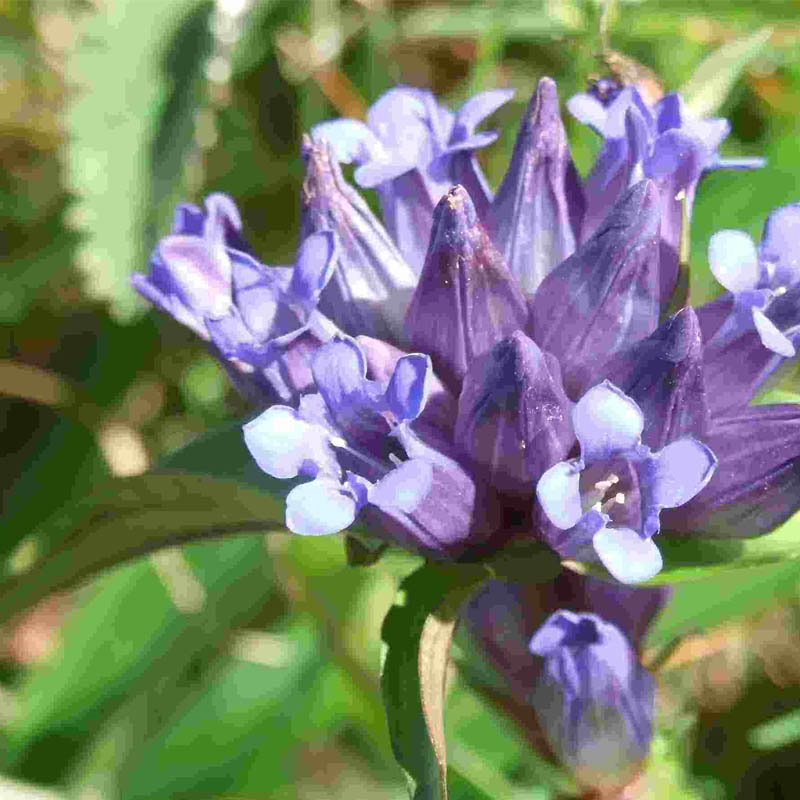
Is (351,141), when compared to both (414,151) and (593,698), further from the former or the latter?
(593,698)

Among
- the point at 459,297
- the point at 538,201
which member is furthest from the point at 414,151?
the point at 459,297

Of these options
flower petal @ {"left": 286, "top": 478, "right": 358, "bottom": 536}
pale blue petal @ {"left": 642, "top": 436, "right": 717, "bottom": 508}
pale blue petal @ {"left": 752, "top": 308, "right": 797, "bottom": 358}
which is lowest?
pale blue petal @ {"left": 642, "top": 436, "right": 717, "bottom": 508}

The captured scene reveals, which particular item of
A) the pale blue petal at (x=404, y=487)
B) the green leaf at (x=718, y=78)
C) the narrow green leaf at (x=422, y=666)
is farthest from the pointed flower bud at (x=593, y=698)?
the green leaf at (x=718, y=78)

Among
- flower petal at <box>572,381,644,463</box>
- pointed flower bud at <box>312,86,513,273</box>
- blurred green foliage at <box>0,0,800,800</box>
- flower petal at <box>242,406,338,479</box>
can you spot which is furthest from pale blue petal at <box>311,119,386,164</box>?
blurred green foliage at <box>0,0,800,800</box>

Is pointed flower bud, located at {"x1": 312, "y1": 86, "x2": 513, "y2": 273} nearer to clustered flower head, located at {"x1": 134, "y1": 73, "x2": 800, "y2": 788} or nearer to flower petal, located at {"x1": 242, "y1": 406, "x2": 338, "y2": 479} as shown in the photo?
clustered flower head, located at {"x1": 134, "y1": 73, "x2": 800, "y2": 788}

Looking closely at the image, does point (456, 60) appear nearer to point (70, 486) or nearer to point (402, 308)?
point (70, 486)

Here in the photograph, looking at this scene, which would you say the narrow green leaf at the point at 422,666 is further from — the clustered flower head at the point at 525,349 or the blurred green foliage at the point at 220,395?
the blurred green foliage at the point at 220,395
